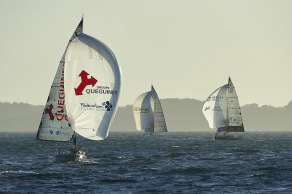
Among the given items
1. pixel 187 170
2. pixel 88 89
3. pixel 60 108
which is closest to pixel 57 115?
pixel 60 108

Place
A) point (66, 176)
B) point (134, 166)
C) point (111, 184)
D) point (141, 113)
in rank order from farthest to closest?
1. point (141, 113)
2. point (134, 166)
3. point (66, 176)
4. point (111, 184)

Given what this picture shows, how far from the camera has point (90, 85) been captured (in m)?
63.8

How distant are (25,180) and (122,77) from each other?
1417cm

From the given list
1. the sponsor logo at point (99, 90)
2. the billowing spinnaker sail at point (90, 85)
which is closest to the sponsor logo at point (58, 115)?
the billowing spinnaker sail at point (90, 85)

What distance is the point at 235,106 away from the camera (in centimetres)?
14138

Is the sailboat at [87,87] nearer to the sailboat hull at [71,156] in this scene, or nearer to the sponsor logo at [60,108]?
the sponsor logo at [60,108]

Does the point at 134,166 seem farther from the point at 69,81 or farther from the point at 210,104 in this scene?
the point at 210,104

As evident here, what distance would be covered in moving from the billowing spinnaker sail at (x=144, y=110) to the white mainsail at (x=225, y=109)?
100.0 feet

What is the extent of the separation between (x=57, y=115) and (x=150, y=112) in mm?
113749

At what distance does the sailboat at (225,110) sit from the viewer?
141000 millimetres

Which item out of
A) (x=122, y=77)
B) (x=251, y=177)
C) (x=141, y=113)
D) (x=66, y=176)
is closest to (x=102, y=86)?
(x=122, y=77)

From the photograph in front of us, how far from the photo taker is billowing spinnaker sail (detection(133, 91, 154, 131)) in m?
178

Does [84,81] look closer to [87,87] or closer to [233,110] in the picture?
[87,87]

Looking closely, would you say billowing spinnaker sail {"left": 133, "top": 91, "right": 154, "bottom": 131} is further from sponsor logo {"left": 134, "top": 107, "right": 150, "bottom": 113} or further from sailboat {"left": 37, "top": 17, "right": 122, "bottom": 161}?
sailboat {"left": 37, "top": 17, "right": 122, "bottom": 161}
